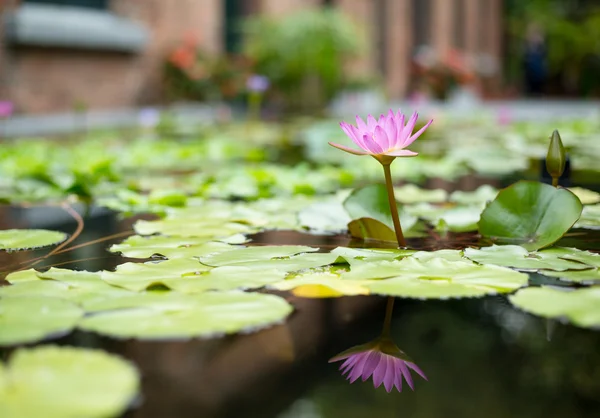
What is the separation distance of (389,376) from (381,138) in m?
0.35

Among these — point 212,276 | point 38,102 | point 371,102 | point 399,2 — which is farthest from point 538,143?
point 399,2

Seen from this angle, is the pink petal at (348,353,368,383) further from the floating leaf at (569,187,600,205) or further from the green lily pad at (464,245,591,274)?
the floating leaf at (569,187,600,205)

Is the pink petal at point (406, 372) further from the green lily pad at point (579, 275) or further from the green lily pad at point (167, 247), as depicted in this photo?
the green lily pad at point (167, 247)

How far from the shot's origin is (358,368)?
0.51 m

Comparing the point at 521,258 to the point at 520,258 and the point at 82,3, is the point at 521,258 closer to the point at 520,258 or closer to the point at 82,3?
the point at 520,258

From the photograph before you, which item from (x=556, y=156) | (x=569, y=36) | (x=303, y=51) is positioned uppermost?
(x=569, y=36)

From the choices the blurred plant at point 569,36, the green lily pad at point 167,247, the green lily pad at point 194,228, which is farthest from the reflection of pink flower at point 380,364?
the blurred plant at point 569,36

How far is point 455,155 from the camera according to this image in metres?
2.43

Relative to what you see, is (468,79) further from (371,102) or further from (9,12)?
(9,12)

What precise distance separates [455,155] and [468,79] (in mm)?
6128

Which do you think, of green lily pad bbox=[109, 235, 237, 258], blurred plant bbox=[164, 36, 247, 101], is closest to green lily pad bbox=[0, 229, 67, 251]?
green lily pad bbox=[109, 235, 237, 258]

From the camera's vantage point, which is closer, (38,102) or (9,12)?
(9,12)

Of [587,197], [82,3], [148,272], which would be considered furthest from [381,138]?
[82,3]

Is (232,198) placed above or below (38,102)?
below
